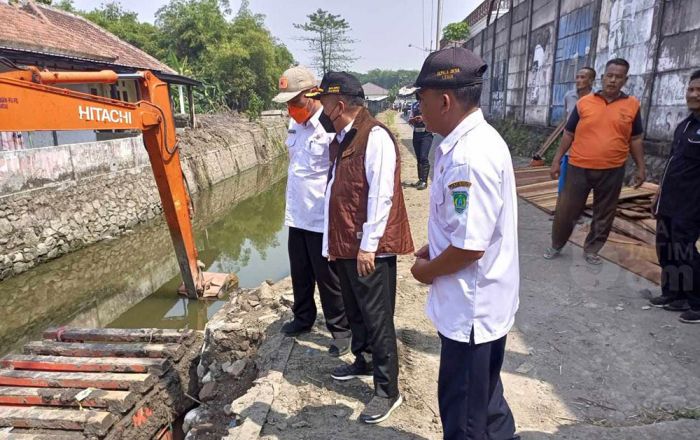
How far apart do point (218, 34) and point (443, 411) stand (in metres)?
29.3

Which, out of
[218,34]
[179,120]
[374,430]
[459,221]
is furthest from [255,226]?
[218,34]

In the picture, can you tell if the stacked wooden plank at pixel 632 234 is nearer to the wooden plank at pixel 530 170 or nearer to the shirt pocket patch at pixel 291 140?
the wooden plank at pixel 530 170

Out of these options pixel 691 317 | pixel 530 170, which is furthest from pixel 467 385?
pixel 530 170

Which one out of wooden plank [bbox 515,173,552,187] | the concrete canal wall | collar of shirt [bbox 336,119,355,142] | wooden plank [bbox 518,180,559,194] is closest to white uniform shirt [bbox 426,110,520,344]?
collar of shirt [bbox 336,119,355,142]

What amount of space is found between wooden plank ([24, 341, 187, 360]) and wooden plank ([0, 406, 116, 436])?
0.68 metres

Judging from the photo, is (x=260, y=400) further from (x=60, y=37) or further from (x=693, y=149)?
(x=60, y=37)

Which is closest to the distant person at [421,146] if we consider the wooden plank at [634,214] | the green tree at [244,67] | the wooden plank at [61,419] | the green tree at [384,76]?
the wooden plank at [634,214]

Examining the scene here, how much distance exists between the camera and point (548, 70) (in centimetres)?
1032

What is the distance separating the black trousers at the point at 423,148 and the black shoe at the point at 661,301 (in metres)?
5.17

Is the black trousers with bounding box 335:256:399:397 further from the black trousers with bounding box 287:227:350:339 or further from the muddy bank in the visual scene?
the black trousers with bounding box 287:227:350:339

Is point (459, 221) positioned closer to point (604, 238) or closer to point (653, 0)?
point (604, 238)

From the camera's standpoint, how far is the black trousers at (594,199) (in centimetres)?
397

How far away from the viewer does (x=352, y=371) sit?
276 cm

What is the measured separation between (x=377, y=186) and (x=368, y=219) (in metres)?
0.17
